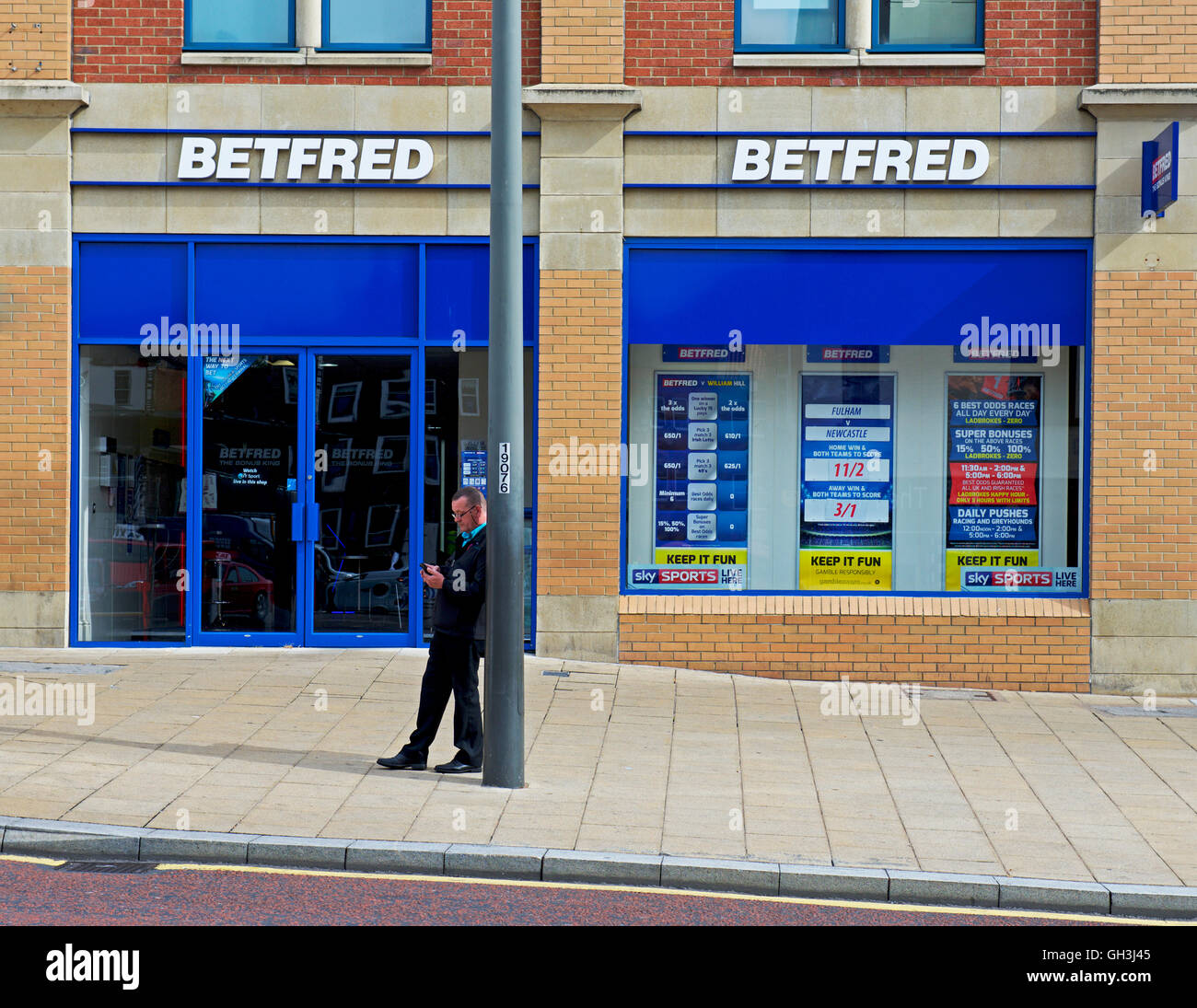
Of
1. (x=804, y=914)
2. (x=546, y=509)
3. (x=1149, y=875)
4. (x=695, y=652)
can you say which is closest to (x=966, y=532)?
(x=695, y=652)

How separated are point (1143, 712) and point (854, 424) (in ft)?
11.5

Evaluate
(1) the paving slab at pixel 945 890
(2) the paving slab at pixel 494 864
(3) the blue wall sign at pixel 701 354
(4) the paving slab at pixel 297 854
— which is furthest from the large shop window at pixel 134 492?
(1) the paving slab at pixel 945 890

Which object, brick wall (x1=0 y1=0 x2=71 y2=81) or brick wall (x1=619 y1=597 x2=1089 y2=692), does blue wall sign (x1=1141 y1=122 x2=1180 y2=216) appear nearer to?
brick wall (x1=619 y1=597 x2=1089 y2=692)

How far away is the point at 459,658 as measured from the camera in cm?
851

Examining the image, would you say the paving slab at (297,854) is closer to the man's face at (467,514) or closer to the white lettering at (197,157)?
the man's face at (467,514)

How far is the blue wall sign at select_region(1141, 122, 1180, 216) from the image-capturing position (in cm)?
1130

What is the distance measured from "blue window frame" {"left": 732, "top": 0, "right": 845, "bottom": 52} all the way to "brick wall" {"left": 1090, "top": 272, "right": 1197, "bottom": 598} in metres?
3.27

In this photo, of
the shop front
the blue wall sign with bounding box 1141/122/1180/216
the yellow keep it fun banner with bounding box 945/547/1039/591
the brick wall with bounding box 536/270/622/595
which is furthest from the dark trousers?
the blue wall sign with bounding box 1141/122/1180/216

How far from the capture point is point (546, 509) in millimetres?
12180

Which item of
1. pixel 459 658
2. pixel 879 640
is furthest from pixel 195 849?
pixel 879 640

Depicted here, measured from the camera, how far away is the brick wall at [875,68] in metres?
12.1

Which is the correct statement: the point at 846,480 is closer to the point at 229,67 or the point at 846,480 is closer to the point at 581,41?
the point at 581,41

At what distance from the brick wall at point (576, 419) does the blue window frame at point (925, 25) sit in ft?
11.0

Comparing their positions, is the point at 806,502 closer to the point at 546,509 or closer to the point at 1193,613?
the point at 546,509
